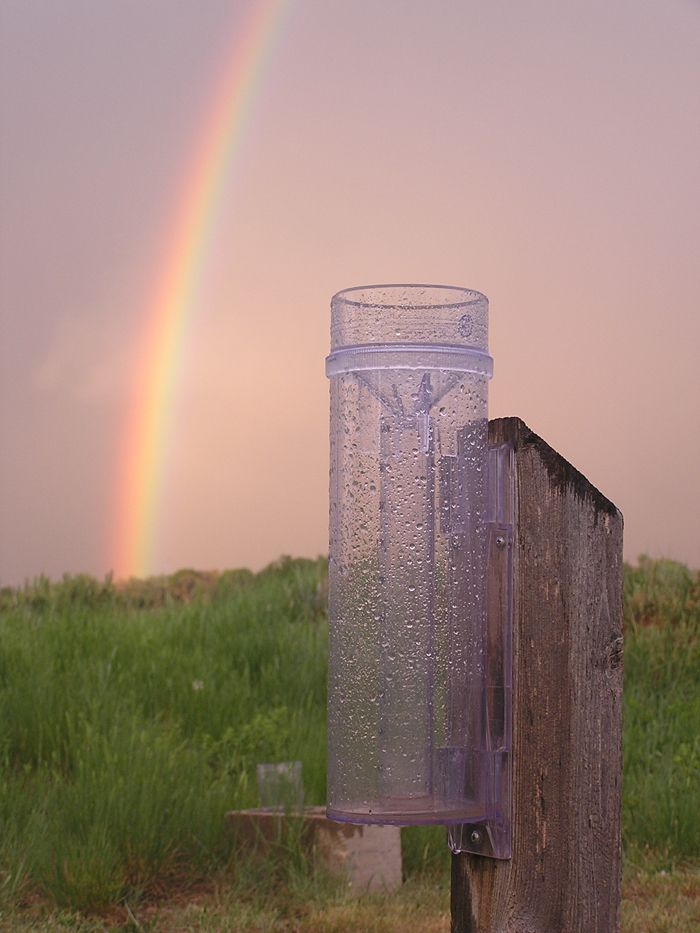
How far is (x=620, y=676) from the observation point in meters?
2.70

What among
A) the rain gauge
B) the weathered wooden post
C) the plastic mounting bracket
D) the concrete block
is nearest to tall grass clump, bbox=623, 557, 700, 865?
the concrete block

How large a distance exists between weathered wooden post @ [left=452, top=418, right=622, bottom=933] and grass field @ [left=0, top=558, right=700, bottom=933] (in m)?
2.80

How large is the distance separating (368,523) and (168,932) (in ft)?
11.7

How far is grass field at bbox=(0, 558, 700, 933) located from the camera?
5547 millimetres

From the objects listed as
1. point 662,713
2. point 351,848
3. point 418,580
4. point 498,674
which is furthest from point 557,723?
point 662,713

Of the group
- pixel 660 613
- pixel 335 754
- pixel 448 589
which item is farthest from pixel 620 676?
pixel 660 613

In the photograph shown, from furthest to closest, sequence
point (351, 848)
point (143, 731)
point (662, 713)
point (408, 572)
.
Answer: point (662, 713) → point (143, 731) → point (351, 848) → point (408, 572)

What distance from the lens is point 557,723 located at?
261 centimetres

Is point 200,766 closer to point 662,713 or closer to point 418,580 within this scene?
point 662,713

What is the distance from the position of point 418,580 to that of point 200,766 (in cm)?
465

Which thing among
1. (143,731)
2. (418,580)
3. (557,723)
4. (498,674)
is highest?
(418,580)

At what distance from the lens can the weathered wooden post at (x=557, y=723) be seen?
259 cm

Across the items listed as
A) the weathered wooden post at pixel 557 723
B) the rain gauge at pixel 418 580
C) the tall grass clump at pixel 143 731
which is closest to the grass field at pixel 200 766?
the tall grass clump at pixel 143 731

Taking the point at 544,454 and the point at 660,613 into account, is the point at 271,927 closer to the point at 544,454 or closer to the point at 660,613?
the point at 544,454
